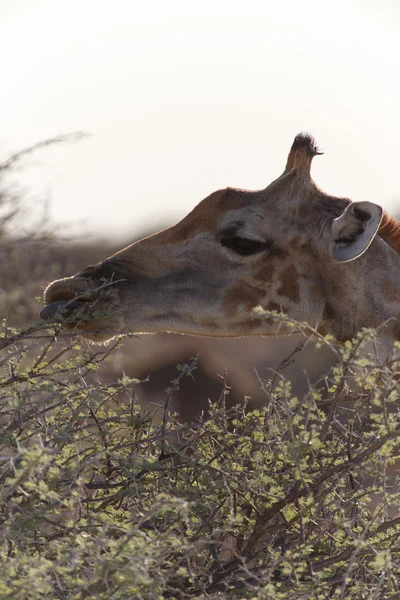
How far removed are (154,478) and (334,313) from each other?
151cm

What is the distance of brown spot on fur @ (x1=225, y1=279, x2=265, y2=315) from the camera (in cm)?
526

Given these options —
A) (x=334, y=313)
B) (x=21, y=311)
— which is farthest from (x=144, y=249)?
(x=21, y=311)

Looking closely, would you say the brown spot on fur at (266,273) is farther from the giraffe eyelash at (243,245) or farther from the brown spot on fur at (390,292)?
the brown spot on fur at (390,292)

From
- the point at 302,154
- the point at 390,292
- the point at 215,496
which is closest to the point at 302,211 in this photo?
the point at 302,154

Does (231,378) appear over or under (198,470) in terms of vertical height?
under

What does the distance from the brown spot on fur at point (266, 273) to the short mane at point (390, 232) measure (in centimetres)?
68

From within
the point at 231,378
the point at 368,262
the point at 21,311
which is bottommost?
the point at 231,378

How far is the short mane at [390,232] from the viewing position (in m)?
5.42

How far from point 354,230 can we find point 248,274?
0.67 metres

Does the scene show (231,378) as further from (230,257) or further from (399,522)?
(399,522)

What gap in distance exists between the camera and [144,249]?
541 centimetres

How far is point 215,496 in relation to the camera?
13.0 feet

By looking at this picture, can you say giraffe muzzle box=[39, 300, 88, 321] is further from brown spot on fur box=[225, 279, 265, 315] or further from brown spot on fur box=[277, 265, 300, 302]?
brown spot on fur box=[277, 265, 300, 302]

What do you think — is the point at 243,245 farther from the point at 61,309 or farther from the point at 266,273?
the point at 61,309
